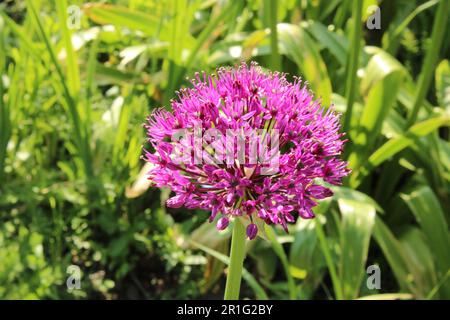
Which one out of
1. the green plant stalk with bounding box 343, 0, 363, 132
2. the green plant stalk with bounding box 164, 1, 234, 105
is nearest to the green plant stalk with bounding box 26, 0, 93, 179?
the green plant stalk with bounding box 164, 1, 234, 105

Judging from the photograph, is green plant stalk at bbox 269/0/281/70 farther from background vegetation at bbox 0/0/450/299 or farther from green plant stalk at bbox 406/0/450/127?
green plant stalk at bbox 406/0/450/127

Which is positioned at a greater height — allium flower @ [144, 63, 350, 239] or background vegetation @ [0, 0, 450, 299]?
allium flower @ [144, 63, 350, 239]

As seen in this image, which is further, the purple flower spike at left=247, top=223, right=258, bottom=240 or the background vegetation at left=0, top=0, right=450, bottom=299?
the background vegetation at left=0, top=0, right=450, bottom=299

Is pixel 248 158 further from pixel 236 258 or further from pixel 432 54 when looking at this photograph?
pixel 432 54

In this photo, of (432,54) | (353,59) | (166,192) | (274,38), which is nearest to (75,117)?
(166,192)

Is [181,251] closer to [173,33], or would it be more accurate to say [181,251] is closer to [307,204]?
[173,33]
